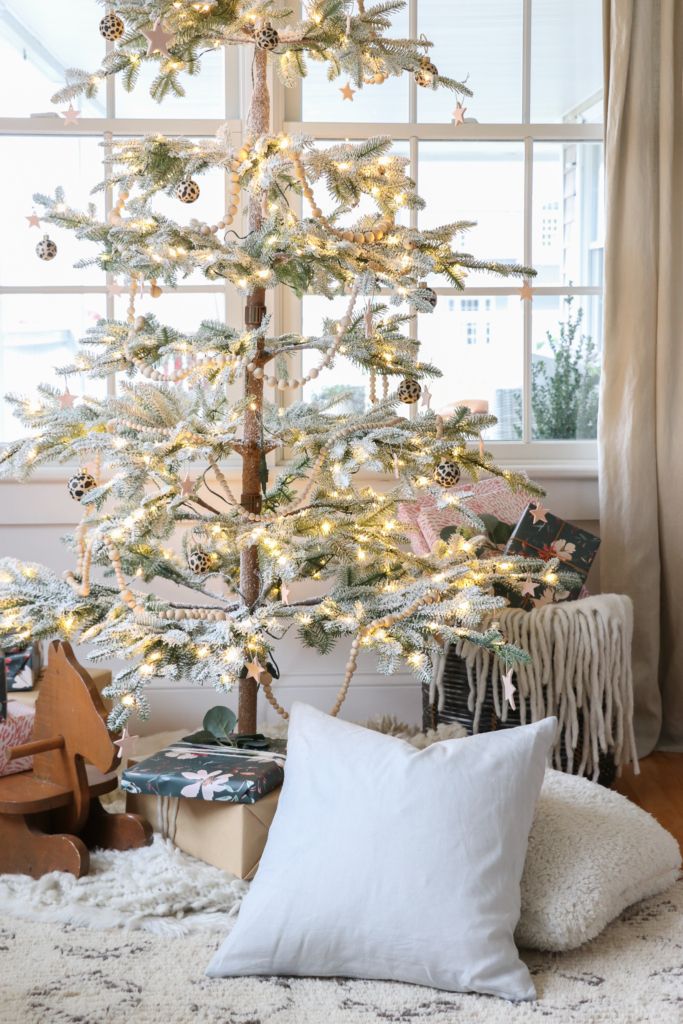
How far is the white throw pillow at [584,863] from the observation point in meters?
1.58

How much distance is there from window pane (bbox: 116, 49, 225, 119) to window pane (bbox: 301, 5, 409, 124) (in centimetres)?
22

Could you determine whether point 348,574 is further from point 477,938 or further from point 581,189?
point 581,189

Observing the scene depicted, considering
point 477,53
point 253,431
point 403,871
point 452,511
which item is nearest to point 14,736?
point 253,431

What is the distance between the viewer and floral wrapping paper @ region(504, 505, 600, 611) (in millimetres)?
2316

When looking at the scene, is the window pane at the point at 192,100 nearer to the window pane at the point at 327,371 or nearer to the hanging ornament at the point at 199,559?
the window pane at the point at 327,371

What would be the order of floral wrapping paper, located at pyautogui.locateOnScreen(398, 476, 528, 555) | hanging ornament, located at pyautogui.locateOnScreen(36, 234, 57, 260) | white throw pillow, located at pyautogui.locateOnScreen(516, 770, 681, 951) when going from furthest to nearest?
1. floral wrapping paper, located at pyautogui.locateOnScreen(398, 476, 528, 555)
2. hanging ornament, located at pyautogui.locateOnScreen(36, 234, 57, 260)
3. white throw pillow, located at pyautogui.locateOnScreen(516, 770, 681, 951)

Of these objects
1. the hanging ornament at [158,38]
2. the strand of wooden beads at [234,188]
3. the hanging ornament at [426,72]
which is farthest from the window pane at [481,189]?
the hanging ornament at [158,38]

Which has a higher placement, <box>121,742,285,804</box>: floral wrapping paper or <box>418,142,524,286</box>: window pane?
<box>418,142,524,286</box>: window pane

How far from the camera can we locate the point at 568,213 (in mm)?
2828

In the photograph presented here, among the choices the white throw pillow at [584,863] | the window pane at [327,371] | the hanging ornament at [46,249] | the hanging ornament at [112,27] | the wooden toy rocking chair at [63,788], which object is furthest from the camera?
the window pane at [327,371]

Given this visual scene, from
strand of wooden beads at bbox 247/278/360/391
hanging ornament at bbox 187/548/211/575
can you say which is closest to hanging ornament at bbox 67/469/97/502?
hanging ornament at bbox 187/548/211/575

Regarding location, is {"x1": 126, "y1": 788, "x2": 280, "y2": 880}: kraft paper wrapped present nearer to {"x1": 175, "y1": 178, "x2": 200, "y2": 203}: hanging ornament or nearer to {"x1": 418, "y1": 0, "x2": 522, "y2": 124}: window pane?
{"x1": 175, "y1": 178, "x2": 200, "y2": 203}: hanging ornament

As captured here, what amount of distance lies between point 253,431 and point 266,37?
0.70 meters

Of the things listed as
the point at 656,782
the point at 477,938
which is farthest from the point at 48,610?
the point at 656,782
